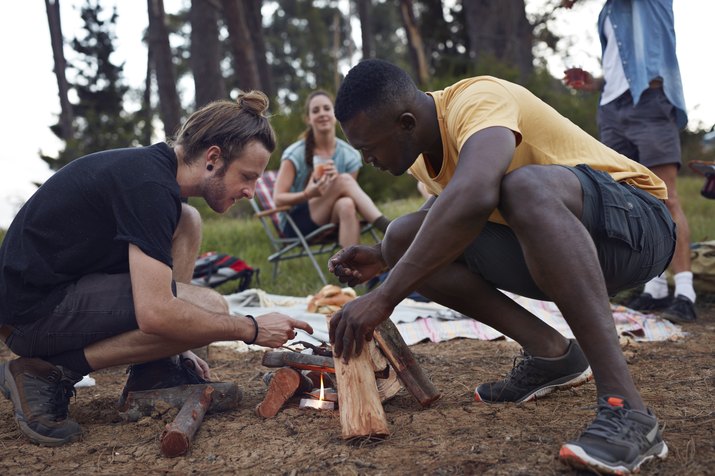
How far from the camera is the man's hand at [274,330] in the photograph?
2633 mm

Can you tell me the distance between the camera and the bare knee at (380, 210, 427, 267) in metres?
2.61

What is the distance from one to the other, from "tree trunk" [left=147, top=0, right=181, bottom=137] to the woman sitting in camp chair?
775 centimetres

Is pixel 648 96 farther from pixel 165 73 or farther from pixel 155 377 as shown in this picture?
pixel 165 73

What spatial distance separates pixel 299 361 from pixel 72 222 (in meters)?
1.00

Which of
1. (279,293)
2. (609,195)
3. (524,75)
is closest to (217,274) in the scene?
(279,293)

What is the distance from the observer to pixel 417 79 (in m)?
14.0

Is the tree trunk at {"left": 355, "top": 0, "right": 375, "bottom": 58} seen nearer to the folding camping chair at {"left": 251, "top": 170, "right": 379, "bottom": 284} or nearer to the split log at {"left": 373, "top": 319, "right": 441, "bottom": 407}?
the folding camping chair at {"left": 251, "top": 170, "right": 379, "bottom": 284}

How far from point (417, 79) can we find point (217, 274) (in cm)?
905

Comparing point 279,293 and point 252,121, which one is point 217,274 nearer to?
point 279,293

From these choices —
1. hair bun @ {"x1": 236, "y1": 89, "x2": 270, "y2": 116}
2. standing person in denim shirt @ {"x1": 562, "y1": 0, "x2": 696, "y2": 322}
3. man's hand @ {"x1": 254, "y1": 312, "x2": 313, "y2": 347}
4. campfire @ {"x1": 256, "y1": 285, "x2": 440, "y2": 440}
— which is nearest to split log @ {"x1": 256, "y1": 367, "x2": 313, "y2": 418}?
campfire @ {"x1": 256, "y1": 285, "x2": 440, "y2": 440}

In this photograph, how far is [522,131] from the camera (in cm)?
236

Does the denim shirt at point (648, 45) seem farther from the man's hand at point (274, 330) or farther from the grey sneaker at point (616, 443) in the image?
the grey sneaker at point (616, 443)

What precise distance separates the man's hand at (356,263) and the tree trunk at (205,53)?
10.4 metres

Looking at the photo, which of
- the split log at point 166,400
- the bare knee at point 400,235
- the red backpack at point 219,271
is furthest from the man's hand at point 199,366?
the red backpack at point 219,271
